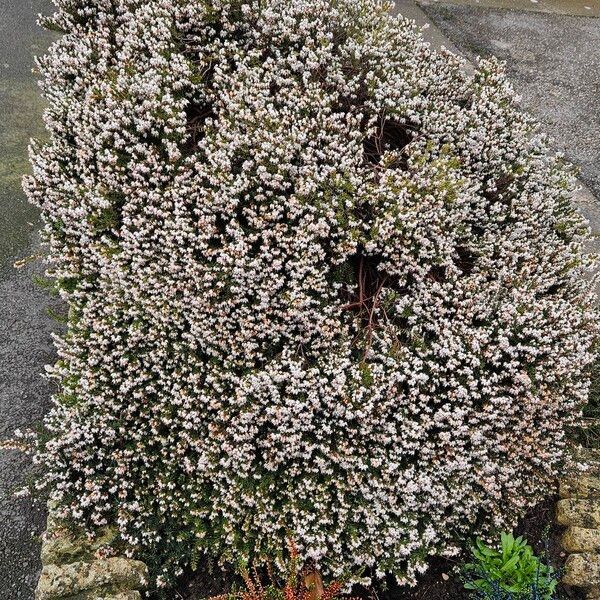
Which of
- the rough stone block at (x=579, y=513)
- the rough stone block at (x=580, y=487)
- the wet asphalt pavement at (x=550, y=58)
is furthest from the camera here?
the wet asphalt pavement at (x=550, y=58)

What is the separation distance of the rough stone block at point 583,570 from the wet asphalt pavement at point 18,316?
3057 millimetres

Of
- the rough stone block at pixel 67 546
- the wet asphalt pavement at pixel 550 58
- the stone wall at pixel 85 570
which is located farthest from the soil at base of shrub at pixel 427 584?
the wet asphalt pavement at pixel 550 58

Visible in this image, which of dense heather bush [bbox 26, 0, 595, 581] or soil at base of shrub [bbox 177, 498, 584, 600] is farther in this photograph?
soil at base of shrub [bbox 177, 498, 584, 600]

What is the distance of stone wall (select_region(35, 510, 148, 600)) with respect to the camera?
2877mm

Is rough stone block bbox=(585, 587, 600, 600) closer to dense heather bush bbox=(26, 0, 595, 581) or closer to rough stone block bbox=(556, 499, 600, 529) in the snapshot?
rough stone block bbox=(556, 499, 600, 529)

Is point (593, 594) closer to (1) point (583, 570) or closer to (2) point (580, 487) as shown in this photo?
(1) point (583, 570)

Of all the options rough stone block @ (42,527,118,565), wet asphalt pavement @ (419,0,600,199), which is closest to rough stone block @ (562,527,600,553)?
rough stone block @ (42,527,118,565)

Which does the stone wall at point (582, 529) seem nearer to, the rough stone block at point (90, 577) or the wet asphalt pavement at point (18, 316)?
the rough stone block at point (90, 577)

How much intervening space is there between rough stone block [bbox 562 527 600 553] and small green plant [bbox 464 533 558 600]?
219mm

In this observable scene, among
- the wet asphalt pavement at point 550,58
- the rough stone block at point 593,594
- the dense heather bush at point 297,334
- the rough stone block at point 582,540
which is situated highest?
the wet asphalt pavement at point 550,58

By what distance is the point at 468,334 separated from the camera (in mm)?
3010

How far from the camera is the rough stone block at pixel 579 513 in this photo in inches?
127

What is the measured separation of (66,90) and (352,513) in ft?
11.3

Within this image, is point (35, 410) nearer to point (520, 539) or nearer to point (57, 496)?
point (57, 496)
